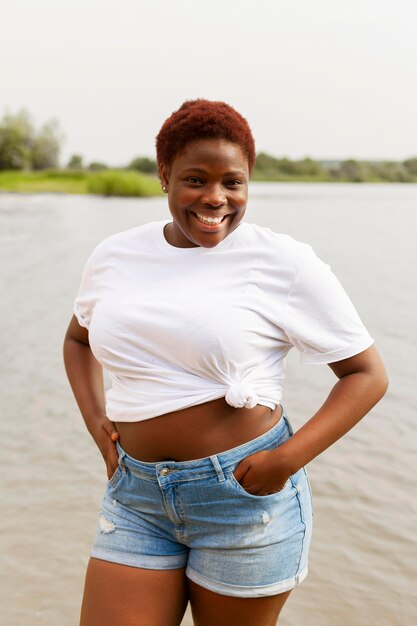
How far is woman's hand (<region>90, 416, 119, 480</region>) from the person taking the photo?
2158 mm

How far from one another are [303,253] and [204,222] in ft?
0.85

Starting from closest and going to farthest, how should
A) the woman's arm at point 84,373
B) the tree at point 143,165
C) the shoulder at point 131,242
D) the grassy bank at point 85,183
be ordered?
the shoulder at point 131,242
the woman's arm at point 84,373
the grassy bank at point 85,183
the tree at point 143,165

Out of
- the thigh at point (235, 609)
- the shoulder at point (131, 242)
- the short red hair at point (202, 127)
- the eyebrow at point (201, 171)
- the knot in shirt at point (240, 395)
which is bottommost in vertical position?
the thigh at point (235, 609)

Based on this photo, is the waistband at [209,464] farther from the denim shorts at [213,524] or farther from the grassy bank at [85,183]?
the grassy bank at [85,183]

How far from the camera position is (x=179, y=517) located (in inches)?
79.1

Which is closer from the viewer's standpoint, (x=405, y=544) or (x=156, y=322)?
(x=156, y=322)

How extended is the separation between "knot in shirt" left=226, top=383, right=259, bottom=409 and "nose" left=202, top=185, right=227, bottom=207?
445 mm

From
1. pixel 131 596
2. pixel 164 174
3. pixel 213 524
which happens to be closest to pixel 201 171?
pixel 164 174

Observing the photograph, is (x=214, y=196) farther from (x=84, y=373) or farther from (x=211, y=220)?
(x=84, y=373)

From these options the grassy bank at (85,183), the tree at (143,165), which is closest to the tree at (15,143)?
the grassy bank at (85,183)

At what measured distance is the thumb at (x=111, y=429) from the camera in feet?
7.13

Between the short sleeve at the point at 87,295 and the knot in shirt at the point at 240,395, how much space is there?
50 centimetres

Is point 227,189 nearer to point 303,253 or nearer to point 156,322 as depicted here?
point 303,253

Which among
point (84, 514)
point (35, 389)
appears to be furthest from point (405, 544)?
point (35, 389)
